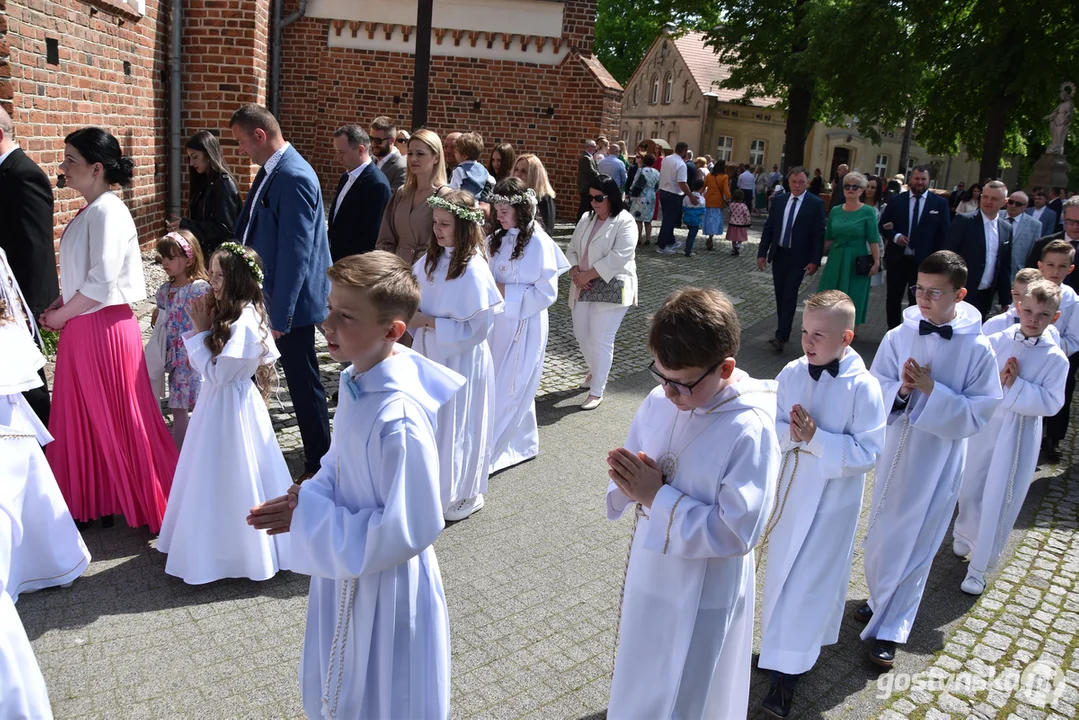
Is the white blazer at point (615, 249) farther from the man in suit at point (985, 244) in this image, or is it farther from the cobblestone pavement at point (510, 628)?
the man in suit at point (985, 244)

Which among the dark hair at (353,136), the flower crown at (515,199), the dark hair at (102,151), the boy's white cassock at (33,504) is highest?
the dark hair at (353,136)

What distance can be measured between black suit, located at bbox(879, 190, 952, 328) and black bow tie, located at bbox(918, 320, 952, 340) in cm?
635

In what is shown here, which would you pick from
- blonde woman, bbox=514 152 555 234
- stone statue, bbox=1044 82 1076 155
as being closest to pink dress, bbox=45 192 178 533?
blonde woman, bbox=514 152 555 234

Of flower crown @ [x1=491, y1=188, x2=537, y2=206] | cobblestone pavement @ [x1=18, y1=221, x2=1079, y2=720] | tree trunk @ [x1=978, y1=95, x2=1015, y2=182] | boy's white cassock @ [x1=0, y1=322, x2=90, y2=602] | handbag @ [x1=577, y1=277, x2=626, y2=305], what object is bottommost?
cobblestone pavement @ [x1=18, y1=221, x2=1079, y2=720]

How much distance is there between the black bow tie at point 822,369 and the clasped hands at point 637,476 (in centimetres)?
123

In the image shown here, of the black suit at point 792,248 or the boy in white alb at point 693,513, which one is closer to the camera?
the boy in white alb at point 693,513

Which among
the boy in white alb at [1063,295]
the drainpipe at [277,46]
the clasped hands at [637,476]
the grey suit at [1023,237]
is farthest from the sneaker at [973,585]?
the drainpipe at [277,46]

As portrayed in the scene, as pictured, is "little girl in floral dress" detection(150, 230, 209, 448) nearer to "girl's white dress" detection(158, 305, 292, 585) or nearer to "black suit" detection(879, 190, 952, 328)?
"girl's white dress" detection(158, 305, 292, 585)

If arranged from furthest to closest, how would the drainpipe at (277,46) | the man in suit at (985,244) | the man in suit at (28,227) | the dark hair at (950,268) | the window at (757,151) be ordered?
the window at (757,151) → the drainpipe at (277,46) → the man in suit at (985,244) → the man in suit at (28,227) → the dark hair at (950,268)

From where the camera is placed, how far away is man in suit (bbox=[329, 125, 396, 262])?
6457mm

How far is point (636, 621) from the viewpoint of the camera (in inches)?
107

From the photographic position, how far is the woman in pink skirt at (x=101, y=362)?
4.34 meters

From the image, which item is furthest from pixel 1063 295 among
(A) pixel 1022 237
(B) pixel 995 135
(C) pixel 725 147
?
(C) pixel 725 147

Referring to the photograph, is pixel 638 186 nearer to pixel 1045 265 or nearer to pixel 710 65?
pixel 1045 265
